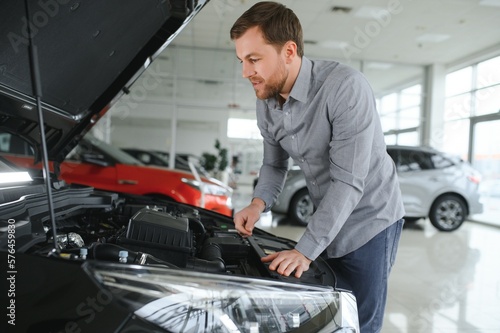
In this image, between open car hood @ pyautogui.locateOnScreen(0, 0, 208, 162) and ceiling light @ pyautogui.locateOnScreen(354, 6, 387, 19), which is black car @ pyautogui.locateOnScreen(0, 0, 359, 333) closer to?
open car hood @ pyautogui.locateOnScreen(0, 0, 208, 162)

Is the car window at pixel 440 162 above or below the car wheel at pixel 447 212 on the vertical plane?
above

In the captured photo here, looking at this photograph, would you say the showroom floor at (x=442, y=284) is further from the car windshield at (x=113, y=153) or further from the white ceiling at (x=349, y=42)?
the white ceiling at (x=349, y=42)

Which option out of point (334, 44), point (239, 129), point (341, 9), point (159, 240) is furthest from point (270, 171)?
point (239, 129)

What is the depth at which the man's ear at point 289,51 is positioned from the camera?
1220 mm

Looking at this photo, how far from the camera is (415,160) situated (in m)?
6.60

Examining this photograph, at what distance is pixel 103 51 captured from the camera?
163 centimetres

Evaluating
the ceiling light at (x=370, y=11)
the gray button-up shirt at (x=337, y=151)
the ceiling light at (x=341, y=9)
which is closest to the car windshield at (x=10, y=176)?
the gray button-up shirt at (x=337, y=151)

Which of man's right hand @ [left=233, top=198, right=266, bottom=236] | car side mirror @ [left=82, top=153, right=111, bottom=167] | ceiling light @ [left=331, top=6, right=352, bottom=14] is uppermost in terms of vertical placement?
ceiling light @ [left=331, top=6, right=352, bottom=14]

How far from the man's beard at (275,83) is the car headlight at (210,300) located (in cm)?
61

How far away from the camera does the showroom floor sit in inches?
113

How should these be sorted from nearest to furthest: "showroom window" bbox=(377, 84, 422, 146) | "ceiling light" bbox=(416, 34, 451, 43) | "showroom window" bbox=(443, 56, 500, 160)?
"ceiling light" bbox=(416, 34, 451, 43), "showroom window" bbox=(443, 56, 500, 160), "showroom window" bbox=(377, 84, 422, 146)

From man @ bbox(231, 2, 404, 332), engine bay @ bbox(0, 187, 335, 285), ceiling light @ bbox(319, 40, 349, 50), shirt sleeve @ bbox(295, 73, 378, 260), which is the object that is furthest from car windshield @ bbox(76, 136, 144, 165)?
ceiling light @ bbox(319, 40, 349, 50)

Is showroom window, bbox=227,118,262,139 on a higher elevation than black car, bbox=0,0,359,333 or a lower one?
higher

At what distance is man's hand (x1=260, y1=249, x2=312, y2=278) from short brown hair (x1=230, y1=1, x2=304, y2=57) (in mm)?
618
